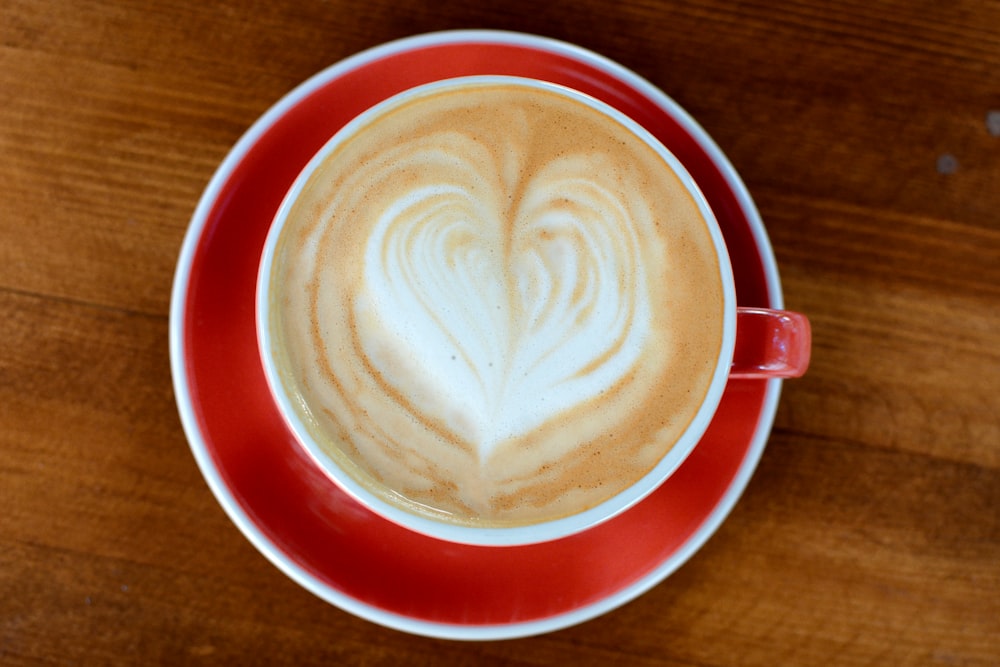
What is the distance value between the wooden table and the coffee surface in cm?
→ 30

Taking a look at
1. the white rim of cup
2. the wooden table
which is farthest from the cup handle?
the wooden table

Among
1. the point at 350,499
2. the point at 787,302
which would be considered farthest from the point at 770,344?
the point at 350,499

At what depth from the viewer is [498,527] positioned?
84 centimetres

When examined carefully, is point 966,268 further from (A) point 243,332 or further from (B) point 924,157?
(A) point 243,332

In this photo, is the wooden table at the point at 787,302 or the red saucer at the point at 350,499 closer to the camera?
the red saucer at the point at 350,499

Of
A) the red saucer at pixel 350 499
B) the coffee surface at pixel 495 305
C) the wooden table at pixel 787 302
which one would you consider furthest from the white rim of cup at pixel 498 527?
the wooden table at pixel 787 302

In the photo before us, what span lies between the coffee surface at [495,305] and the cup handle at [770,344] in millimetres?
63

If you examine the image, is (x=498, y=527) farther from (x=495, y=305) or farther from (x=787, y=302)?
(x=787, y=302)

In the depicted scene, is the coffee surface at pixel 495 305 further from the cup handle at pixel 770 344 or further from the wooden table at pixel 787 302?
the wooden table at pixel 787 302

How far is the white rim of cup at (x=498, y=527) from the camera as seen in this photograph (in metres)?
0.83

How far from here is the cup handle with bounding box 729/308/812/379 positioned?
0.89m

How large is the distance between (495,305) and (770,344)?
329mm

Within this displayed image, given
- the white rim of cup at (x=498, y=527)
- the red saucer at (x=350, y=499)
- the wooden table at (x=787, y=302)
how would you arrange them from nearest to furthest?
1. the white rim of cup at (x=498, y=527)
2. the red saucer at (x=350, y=499)
3. the wooden table at (x=787, y=302)

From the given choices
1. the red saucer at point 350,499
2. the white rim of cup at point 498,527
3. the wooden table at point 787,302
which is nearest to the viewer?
the white rim of cup at point 498,527
